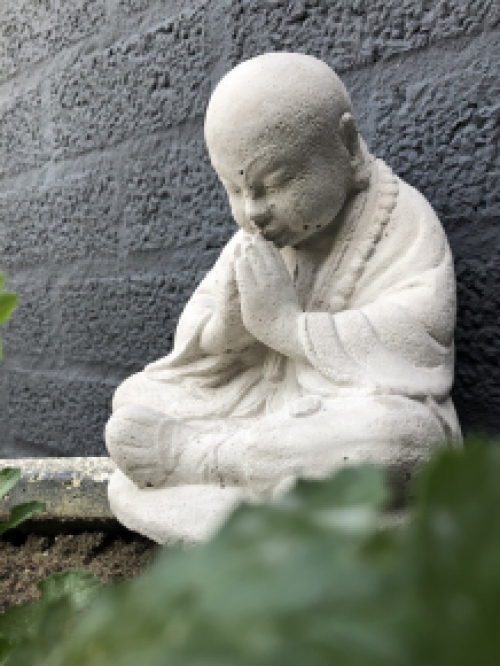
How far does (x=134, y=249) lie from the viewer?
6.37ft

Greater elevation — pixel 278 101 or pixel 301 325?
pixel 278 101

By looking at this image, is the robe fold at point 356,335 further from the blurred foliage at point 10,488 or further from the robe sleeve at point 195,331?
the blurred foliage at point 10,488

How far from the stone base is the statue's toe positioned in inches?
1.1

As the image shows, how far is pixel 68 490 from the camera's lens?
1.40 m

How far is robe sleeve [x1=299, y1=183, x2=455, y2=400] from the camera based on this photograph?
0.96 m

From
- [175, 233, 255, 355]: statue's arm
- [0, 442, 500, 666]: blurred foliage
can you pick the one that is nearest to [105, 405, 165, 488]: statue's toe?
[175, 233, 255, 355]: statue's arm

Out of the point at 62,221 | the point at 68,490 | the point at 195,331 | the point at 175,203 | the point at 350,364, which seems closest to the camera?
the point at 350,364

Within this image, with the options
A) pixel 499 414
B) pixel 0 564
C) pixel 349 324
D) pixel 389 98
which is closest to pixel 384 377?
pixel 349 324

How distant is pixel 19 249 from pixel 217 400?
4.92 ft

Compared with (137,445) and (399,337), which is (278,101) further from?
(137,445)

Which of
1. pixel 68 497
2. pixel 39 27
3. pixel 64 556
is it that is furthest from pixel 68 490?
pixel 39 27

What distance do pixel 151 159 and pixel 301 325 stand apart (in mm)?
1042

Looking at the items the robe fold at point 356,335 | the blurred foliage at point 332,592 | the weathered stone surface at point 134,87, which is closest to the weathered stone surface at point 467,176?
the robe fold at point 356,335

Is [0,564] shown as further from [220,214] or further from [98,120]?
[98,120]
